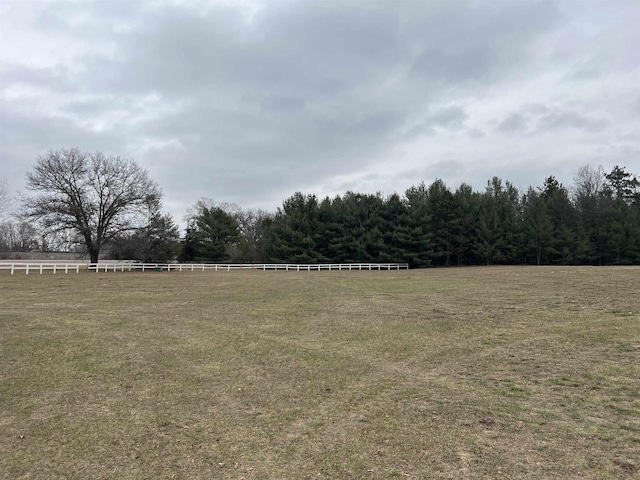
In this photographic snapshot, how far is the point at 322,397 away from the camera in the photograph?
5.41 m

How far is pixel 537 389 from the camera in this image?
5582 mm

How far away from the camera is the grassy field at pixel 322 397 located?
3695 millimetres

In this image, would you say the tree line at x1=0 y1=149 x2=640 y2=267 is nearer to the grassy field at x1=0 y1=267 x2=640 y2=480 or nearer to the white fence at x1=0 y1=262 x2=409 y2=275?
the white fence at x1=0 y1=262 x2=409 y2=275

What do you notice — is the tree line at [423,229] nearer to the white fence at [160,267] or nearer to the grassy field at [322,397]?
the white fence at [160,267]

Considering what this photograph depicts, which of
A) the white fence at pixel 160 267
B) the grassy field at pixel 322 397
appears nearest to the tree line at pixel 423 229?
the white fence at pixel 160 267

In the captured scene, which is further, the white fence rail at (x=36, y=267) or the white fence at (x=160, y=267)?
the white fence at (x=160, y=267)

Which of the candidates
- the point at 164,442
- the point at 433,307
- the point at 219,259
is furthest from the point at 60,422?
the point at 219,259

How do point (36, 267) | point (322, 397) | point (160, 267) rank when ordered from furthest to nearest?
point (160, 267) → point (36, 267) → point (322, 397)

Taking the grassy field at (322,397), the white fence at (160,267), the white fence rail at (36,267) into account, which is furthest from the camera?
the white fence at (160,267)

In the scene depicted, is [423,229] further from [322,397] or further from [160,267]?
[322,397]

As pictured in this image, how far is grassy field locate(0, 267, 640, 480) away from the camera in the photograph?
370cm

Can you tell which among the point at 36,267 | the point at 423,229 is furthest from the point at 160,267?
the point at 423,229

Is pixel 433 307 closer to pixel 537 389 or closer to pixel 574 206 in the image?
pixel 537 389

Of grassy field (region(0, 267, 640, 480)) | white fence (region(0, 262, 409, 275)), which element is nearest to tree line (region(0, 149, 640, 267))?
white fence (region(0, 262, 409, 275))
